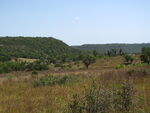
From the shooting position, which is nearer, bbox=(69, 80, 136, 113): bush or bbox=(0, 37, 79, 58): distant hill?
bbox=(69, 80, 136, 113): bush

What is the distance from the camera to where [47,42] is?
135 m

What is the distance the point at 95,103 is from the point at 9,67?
47.7 m

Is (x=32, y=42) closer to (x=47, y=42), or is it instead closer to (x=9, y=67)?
(x=47, y=42)

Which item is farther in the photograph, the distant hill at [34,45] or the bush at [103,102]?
the distant hill at [34,45]

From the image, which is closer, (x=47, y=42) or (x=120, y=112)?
(x=120, y=112)

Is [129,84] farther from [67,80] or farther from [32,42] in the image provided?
[32,42]

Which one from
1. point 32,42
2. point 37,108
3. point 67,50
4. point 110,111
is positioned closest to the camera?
point 110,111

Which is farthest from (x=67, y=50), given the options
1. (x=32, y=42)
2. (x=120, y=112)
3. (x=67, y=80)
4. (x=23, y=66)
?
(x=120, y=112)

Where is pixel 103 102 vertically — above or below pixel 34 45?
above

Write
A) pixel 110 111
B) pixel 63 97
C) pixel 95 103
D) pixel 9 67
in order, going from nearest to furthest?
pixel 95 103, pixel 110 111, pixel 63 97, pixel 9 67

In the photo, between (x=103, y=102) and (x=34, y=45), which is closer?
(x=103, y=102)

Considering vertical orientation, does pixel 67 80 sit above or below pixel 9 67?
above

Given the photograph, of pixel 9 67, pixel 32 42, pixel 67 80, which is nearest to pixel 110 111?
pixel 67 80

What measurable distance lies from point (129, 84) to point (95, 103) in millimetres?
1460
